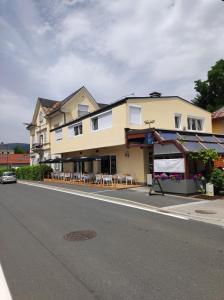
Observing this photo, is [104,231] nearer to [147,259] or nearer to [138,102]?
[147,259]

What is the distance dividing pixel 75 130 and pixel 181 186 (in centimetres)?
1667

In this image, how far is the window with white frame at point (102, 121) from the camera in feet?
78.1

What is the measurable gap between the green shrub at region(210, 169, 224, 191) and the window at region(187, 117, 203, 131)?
38.4ft

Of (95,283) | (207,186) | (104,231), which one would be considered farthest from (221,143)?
(95,283)

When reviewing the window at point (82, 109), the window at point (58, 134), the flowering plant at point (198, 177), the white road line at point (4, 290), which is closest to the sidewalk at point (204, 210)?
the flowering plant at point (198, 177)

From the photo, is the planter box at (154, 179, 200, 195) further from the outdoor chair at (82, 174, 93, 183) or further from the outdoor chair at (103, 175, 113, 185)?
the outdoor chair at (82, 174, 93, 183)

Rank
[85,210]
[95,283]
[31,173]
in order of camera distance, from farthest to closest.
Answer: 1. [31,173]
2. [85,210]
3. [95,283]

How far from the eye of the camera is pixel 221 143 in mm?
19625

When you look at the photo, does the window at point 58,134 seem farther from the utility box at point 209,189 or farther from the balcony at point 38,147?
the utility box at point 209,189

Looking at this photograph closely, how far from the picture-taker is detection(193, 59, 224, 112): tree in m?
47.2

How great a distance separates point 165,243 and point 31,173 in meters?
31.8

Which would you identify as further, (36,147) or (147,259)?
(36,147)

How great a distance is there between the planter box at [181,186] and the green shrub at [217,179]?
35.1 inches

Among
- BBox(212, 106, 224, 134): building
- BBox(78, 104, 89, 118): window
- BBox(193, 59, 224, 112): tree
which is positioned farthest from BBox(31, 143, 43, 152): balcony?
BBox(193, 59, 224, 112): tree
